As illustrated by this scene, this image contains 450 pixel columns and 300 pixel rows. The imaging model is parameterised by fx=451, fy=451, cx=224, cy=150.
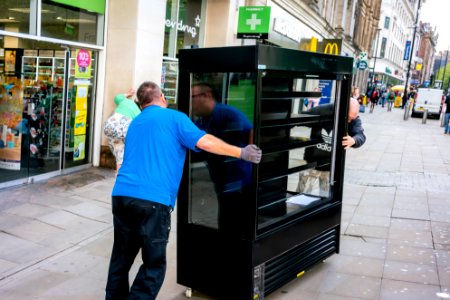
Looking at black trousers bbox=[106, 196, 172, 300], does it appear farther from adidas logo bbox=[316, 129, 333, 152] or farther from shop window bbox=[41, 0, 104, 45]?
shop window bbox=[41, 0, 104, 45]

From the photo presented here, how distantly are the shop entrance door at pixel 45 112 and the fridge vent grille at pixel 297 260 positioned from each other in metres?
4.64

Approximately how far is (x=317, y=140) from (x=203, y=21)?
26.8ft

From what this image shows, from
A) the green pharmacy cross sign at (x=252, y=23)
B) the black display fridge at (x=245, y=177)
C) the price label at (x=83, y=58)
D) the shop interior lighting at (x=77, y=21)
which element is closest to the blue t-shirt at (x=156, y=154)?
the black display fridge at (x=245, y=177)

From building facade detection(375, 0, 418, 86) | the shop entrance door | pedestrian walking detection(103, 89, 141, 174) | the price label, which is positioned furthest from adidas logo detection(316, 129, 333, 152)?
building facade detection(375, 0, 418, 86)

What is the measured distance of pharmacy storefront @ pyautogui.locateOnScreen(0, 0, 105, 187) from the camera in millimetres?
6488

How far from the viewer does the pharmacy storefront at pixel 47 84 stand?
6488mm

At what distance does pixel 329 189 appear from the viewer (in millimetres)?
4527

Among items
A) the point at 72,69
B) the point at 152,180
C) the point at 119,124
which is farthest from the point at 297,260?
the point at 72,69

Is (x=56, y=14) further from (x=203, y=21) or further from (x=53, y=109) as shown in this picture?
(x=203, y=21)

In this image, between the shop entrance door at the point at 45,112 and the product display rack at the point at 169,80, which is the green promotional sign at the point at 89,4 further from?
the product display rack at the point at 169,80

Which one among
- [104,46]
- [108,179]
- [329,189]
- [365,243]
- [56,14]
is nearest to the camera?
[329,189]

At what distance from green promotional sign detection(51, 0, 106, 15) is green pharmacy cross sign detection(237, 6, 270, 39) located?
4.65m

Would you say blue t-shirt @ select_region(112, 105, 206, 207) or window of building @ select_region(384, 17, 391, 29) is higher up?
window of building @ select_region(384, 17, 391, 29)

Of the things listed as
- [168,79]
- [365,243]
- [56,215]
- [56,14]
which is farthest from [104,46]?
[365,243]
